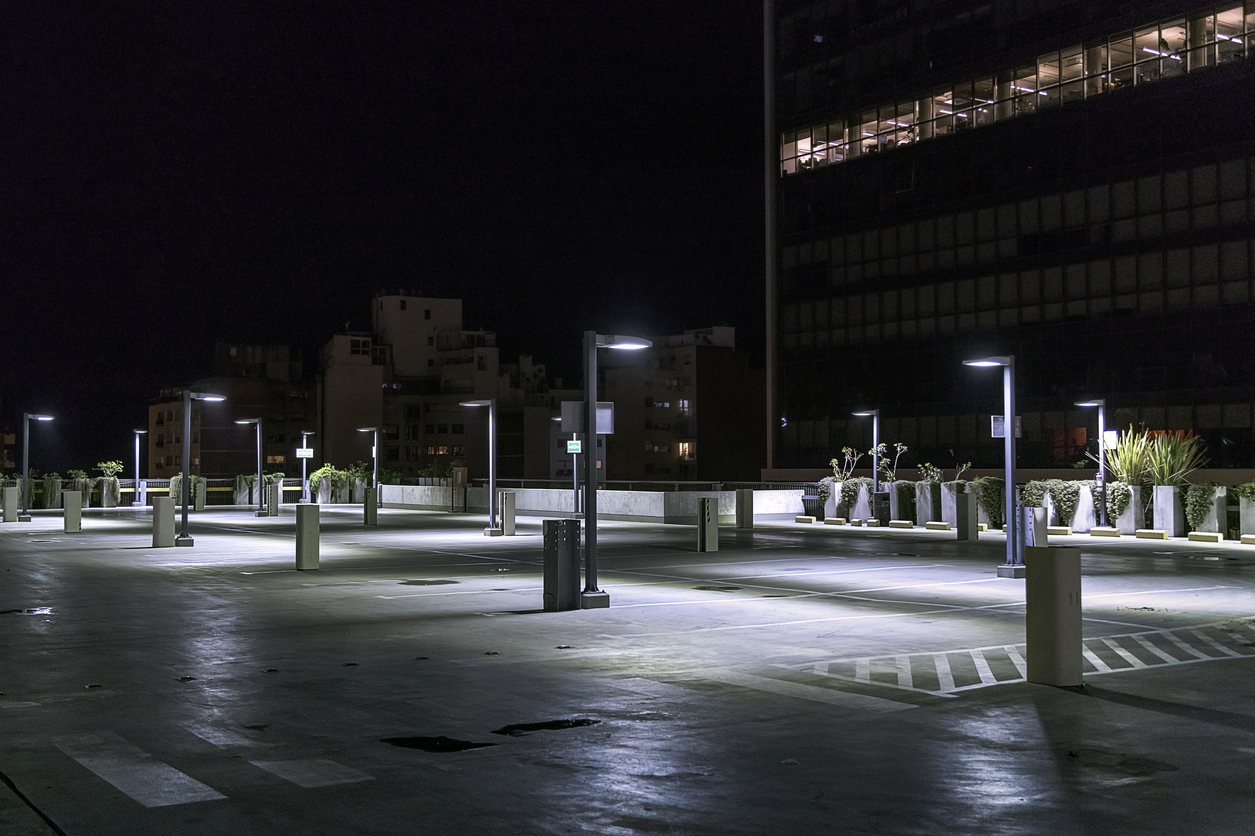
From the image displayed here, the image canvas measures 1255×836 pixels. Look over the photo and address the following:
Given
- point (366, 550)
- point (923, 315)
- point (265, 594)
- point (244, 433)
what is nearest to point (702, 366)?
point (244, 433)

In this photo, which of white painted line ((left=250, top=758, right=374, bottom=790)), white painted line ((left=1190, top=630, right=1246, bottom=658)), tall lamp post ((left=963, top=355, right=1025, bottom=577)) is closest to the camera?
white painted line ((left=250, top=758, right=374, bottom=790))

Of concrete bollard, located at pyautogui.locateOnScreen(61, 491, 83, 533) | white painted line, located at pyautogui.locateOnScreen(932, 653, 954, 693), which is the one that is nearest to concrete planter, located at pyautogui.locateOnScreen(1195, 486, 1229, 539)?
white painted line, located at pyautogui.locateOnScreen(932, 653, 954, 693)

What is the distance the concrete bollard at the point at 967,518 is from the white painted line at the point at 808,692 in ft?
77.7

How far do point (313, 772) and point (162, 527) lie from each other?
25.3 meters

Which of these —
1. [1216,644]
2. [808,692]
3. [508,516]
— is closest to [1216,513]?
[508,516]

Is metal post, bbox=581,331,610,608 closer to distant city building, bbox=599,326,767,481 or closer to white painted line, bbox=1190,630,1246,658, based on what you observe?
white painted line, bbox=1190,630,1246,658

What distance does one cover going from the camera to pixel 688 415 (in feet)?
483

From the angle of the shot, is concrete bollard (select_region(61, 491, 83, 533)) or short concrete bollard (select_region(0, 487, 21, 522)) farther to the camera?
short concrete bollard (select_region(0, 487, 21, 522))

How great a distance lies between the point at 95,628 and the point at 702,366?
134 m

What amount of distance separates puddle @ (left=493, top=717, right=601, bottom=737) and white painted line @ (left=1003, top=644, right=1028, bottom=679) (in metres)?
4.42

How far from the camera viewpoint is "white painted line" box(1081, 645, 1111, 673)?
477 inches

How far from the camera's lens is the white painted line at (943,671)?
36.8 ft

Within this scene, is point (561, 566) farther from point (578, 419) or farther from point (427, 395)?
point (427, 395)

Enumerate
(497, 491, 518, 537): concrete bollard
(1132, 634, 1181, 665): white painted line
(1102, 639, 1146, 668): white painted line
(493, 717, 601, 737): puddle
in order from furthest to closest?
1. (497, 491, 518, 537): concrete bollard
2. (1132, 634, 1181, 665): white painted line
3. (1102, 639, 1146, 668): white painted line
4. (493, 717, 601, 737): puddle
